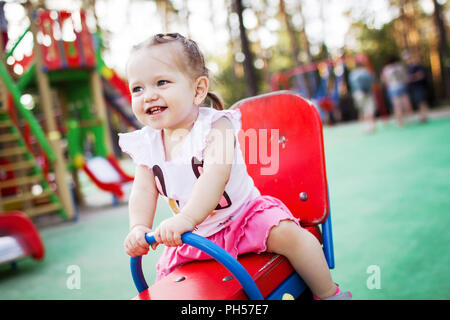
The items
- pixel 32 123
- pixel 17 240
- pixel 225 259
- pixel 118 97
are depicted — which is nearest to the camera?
pixel 225 259

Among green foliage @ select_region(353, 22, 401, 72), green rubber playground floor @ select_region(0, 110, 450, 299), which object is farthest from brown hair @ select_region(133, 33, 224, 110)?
green foliage @ select_region(353, 22, 401, 72)

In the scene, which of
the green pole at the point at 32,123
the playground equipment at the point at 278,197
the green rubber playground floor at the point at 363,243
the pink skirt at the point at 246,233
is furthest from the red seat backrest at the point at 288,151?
Result: the green pole at the point at 32,123

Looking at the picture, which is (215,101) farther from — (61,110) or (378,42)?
(378,42)

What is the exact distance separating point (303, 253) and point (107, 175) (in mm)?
5022

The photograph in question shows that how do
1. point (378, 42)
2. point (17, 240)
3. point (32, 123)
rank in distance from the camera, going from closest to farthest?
point (17, 240)
point (32, 123)
point (378, 42)

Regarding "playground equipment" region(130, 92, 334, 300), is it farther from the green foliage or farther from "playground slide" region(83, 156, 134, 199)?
the green foliage

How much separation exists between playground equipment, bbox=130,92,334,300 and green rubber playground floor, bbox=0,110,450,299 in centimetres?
65

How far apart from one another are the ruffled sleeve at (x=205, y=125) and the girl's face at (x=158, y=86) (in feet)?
0.22

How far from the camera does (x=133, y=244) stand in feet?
3.46

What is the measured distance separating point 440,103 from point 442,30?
2.64m

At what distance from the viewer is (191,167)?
1207 mm

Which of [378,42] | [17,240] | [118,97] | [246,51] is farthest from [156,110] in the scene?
[378,42]

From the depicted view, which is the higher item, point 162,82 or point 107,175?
point 162,82
